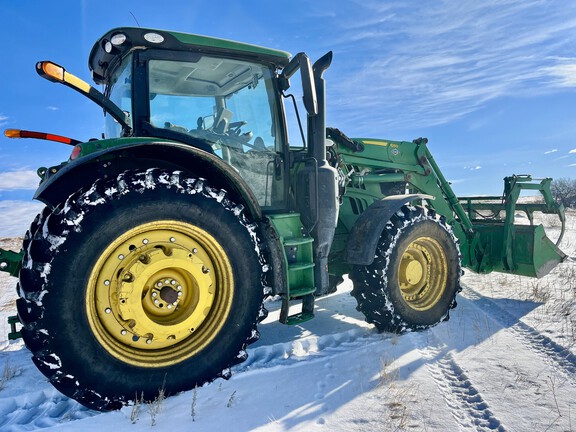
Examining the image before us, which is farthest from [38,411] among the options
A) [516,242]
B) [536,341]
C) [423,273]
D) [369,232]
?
[516,242]

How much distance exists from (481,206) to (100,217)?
615 cm

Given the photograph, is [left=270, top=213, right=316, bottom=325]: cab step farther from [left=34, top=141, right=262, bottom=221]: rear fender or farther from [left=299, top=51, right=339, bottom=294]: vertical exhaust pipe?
[left=34, top=141, right=262, bottom=221]: rear fender

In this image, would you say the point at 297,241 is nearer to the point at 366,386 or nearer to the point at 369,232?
the point at 369,232

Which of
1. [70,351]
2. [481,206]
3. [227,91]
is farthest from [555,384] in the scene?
[481,206]

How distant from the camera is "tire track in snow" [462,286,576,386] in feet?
11.1

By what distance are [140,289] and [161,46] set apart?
79.2 inches

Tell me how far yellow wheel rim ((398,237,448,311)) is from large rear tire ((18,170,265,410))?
214 centimetres

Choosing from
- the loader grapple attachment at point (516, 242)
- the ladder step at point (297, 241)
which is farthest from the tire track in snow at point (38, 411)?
the loader grapple attachment at point (516, 242)

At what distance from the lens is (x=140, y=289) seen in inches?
Answer: 107

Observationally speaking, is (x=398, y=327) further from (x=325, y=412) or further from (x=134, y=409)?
(x=134, y=409)

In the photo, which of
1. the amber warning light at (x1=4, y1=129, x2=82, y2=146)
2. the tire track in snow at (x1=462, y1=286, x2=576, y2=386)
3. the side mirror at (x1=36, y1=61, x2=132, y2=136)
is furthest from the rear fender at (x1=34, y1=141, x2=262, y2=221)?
the tire track in snow at (x1=462, y1=286, x2=576, y2=386)

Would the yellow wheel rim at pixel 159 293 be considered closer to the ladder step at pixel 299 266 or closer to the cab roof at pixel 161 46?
the ladder step at pixel 299 266

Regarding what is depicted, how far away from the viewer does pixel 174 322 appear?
2.87 meters

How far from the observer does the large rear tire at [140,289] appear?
7.92ft
